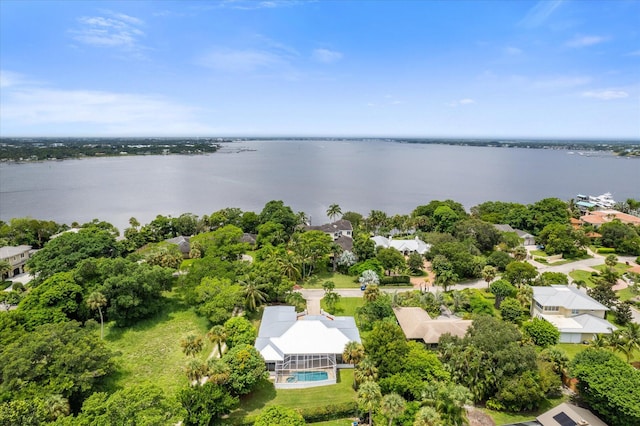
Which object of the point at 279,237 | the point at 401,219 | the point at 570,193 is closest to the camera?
the point at 279,237

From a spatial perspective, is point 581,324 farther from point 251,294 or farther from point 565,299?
point 251,294

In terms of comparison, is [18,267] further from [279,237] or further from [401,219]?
[401,219]

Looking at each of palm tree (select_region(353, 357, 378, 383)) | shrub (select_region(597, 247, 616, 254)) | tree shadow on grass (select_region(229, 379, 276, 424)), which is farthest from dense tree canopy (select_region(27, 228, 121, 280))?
shrub (select_region(597, 247, 616, 254))

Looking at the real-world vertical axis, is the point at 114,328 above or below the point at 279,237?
below

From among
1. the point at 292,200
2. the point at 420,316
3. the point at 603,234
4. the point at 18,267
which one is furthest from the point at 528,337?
the point at 292,200

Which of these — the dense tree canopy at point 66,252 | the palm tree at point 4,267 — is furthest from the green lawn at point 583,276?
the palm tree at point 4,267

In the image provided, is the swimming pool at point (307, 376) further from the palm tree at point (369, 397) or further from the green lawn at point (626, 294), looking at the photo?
the green lawn at point (626, 294)
